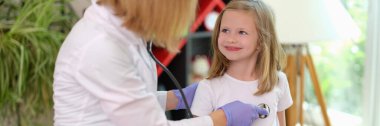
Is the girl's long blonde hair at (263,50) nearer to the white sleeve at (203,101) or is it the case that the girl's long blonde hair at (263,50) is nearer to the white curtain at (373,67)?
the white sleeve at (203,101)

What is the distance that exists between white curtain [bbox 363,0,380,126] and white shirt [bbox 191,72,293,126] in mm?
1046

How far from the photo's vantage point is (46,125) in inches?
87.8

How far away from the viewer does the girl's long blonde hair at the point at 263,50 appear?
1390mm

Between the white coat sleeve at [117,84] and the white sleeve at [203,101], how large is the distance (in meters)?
0.32

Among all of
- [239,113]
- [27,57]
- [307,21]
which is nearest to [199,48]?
[307,21]

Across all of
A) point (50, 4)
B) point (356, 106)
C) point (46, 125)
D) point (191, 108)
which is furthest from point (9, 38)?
point (356, 106)

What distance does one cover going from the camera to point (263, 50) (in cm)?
142

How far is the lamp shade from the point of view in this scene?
198 cm

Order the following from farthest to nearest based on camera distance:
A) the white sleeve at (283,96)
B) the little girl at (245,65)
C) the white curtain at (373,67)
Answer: the white curtain at (373,67) < the white sleeve at (283,96) < the little girl at (245,65)

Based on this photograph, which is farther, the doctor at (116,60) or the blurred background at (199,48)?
the blurred background at (199,48)

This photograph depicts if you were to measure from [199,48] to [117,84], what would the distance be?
5.80 ft

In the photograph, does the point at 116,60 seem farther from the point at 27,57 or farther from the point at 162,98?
the point at 27,57

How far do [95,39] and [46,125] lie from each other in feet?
4.36

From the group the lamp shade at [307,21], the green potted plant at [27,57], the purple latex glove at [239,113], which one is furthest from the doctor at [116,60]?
the lamp shade at [307,21]
